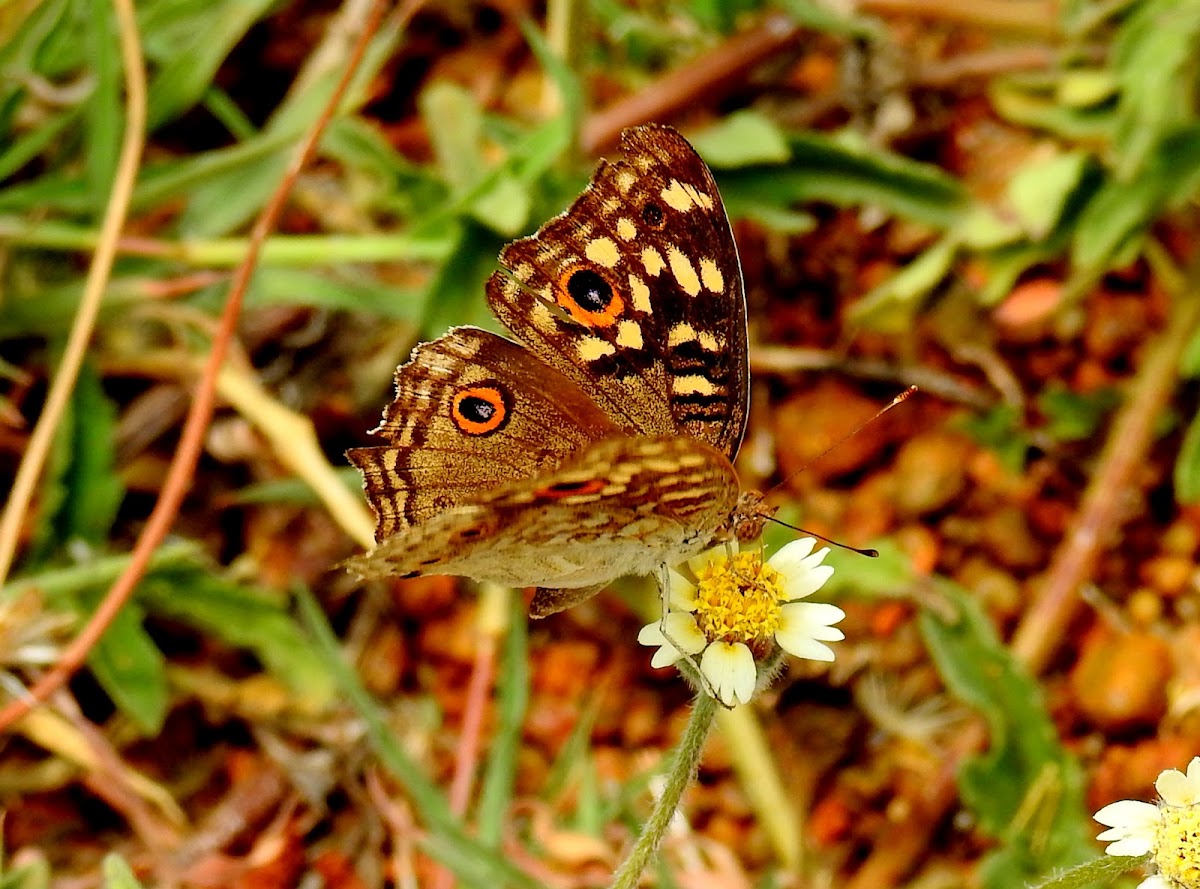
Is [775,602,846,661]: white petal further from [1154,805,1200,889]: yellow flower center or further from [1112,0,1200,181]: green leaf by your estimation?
[1112,0,1200,181]: green leaf

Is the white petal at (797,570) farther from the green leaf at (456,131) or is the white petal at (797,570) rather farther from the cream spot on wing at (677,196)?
the green leaf at (456,131)

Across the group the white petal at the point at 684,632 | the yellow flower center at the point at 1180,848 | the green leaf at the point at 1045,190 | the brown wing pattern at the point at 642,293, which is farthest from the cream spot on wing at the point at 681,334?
the green leaf at the point at 1045,190

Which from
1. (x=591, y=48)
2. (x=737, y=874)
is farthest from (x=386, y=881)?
(x=591, y=48)

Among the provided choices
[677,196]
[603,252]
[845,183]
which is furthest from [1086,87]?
[603,252]

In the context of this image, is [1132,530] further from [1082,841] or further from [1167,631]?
[1082,841]

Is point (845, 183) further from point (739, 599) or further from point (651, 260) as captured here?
point (739, 599)

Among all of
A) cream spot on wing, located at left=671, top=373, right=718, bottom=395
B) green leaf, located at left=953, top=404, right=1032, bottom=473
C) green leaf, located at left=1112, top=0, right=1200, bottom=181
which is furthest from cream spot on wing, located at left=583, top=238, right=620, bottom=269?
green leaf, located at left=953, top=404, right=1032, bottom=473
